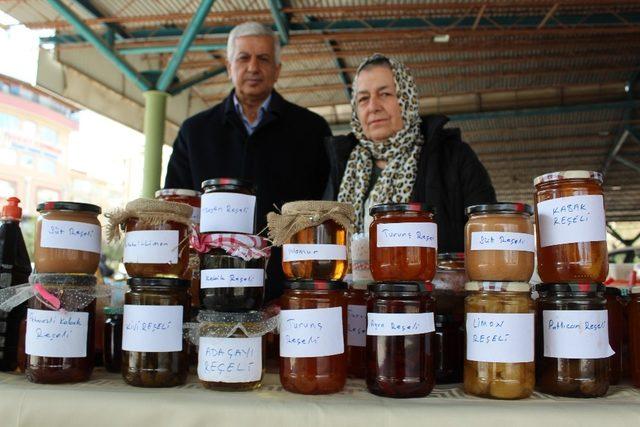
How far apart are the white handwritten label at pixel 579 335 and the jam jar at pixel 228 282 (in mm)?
528

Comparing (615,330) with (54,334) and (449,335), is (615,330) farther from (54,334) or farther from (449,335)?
(54,334)

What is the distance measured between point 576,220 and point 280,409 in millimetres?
596

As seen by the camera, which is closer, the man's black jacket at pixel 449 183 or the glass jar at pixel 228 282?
the glass jar at pixel 228 282

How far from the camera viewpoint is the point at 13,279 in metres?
1.15

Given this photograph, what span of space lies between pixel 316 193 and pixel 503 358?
144 cm

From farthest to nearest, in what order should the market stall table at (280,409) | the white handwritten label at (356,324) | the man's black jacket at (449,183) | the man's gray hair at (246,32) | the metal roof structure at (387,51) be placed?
1. the metal roof structure at (387,51)
2. the man's gray hair at (246,32)
3. the man's black jacket at (449,183)
4. the white handwritten label at (356,324)
5. the market stall table at (280,409)

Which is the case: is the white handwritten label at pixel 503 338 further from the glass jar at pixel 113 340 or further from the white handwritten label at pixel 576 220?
the glass jar at pixel 113 340

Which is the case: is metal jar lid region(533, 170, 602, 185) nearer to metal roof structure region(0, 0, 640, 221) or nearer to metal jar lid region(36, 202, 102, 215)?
metal jar lid region(36, 202, 102, 215)

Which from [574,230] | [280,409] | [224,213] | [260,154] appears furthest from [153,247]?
[260,154]

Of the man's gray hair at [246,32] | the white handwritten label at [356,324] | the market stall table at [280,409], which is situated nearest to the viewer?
the market stall table at [280,409]

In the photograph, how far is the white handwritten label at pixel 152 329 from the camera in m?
0.96

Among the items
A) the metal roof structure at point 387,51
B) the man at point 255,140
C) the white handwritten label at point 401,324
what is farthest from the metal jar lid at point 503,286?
the metal roof structure at point 387,51

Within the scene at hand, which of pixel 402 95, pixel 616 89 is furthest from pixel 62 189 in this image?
pixel 402 95

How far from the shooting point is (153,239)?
3.30ft
